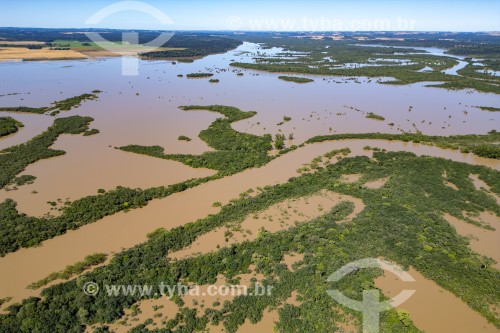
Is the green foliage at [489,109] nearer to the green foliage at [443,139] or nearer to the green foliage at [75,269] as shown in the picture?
the green foliage at [443,139]

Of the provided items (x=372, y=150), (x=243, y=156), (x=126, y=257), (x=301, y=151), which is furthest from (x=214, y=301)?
(x=372, y=150)

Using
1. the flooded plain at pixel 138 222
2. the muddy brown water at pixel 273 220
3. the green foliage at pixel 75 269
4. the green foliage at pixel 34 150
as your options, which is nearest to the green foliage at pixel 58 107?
the green foliage at pixel 34 150

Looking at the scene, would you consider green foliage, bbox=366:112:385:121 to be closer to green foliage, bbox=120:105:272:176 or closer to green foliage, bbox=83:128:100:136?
green foliage, bbox=120:105:272:176

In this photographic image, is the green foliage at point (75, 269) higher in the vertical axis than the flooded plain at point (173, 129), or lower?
lower

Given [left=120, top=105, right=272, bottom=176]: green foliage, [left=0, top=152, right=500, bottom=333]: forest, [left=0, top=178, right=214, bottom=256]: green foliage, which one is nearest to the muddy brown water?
[left=0, top=152, right=500, bottom=333]: forest

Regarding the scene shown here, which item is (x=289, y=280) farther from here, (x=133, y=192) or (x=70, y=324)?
(x=133, y=192)
